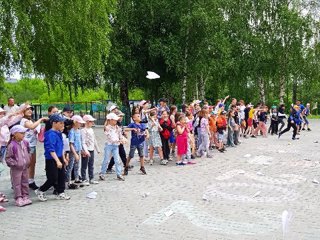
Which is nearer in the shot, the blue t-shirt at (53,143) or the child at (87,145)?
the blue t-shirt at (53,143)

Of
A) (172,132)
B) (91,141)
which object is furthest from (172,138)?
(91,141)

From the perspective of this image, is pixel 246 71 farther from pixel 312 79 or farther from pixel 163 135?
pixel 163 135

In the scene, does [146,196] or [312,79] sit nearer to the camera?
[146,196]

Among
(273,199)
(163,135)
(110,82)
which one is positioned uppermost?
(110,82)

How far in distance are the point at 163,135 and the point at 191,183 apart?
322 centimetres

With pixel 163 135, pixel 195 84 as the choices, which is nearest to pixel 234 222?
pixel 163 135

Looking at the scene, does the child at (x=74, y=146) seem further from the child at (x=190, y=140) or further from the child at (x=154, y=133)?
the child at (x=190, y=140)

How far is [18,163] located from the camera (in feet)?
26.2

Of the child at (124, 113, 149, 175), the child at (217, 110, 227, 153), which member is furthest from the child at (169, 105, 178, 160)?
the child at (124, 113, 149, 175)

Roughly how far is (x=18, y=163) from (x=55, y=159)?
66 cm

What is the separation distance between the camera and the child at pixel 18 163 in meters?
7.99

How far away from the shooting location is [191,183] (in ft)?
32.1

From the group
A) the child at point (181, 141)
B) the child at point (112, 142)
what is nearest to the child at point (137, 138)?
the child at point (112, 142)

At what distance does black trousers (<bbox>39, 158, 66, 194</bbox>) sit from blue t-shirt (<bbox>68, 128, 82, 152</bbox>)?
0.79 m
